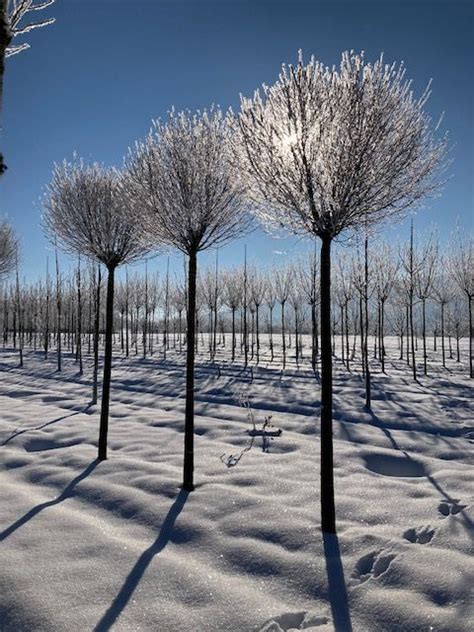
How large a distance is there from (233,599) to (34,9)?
15.7 ft

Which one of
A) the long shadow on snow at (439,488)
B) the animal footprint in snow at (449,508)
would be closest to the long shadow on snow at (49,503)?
the animal footprint in snow at (449,508)

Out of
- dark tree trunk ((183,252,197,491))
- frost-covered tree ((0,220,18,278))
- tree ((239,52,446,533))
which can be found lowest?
dark tree trunk ((183,252,197,491))

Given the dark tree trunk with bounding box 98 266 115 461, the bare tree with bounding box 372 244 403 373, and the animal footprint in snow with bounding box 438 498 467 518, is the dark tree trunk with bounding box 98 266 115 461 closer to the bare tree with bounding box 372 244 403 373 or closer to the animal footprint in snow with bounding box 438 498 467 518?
the animal footprint in snow with bounding box 438 498 467 518

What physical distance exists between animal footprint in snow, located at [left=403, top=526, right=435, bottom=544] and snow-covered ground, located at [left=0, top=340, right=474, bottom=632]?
0.04 feet

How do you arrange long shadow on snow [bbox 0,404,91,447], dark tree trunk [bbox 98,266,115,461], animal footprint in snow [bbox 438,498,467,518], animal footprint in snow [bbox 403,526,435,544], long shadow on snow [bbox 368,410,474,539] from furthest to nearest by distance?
long shadow on snow [bbox 0,404,91,447] < dark tree trunk [bbox 98,266,115,461] < animal footprint in snow [bbox 438,498,467,518] < long shadow on snow [bbox 368,410,474,539] < animal footprint in snow [bbox 403,526,435,544]

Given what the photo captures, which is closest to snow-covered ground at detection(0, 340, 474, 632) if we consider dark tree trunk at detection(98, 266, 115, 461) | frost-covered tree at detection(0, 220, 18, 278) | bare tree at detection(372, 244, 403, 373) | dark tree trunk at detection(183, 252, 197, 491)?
dark tree trunk at detection(183, 252, 197, 491)

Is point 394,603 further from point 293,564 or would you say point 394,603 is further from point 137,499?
point 137,499

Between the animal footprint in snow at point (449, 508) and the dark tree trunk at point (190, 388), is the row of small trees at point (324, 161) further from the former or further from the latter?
the animal footprint in snow at point (449, 508)

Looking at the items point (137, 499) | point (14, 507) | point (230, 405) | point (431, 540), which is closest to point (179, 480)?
point (137, 499)

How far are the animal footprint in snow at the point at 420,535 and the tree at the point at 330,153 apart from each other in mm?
812

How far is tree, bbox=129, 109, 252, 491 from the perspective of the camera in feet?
18.7

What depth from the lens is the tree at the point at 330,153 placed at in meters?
4.21

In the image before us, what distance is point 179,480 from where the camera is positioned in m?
5.82

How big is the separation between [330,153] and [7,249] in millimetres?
24044
